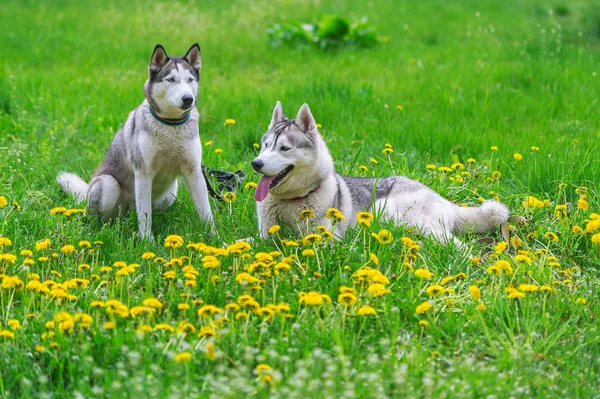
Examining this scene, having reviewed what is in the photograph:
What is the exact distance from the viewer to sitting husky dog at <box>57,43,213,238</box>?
16.6 feet

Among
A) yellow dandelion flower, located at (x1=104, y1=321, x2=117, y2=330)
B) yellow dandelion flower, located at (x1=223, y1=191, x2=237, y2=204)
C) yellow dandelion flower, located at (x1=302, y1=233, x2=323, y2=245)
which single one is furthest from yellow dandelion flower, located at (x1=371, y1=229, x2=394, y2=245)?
yellow dandelion flower, located at (x1=104, y1=321, x2=117, y2=330)

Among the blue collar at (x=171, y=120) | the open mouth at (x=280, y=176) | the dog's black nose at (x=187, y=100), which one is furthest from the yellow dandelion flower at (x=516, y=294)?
the blue collar at (x=171, y=120)

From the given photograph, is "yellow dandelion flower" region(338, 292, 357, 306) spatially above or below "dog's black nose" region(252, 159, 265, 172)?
below

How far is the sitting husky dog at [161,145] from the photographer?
5059 millimetres

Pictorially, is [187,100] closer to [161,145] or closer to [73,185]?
[161,145]

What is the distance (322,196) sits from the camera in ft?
16.1

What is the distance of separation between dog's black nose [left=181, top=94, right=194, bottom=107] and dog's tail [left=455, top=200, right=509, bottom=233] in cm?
190

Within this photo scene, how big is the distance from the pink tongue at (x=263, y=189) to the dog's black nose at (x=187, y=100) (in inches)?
26.7

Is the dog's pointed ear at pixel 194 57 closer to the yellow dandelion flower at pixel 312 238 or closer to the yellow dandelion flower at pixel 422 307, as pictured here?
the yellow dandelion flower at pixel 312 238

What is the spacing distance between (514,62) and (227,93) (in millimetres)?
3375

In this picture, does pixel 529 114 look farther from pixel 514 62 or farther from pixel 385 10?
pixel 385 10

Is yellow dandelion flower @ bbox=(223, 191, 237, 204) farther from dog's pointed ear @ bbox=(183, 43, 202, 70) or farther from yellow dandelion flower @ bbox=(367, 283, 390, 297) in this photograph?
yellow dandelion flower @ bbox=(367, 283, 390, 297)

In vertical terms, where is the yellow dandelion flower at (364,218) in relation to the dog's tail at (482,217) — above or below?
above

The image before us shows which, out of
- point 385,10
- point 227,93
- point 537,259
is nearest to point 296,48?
point 227,93
